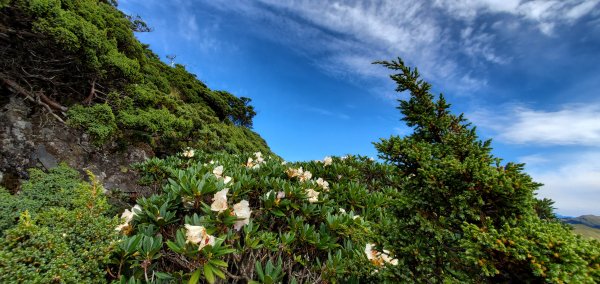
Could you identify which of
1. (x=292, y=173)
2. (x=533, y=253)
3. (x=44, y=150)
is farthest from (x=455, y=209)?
(x=44, y=150)

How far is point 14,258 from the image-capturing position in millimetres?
1790

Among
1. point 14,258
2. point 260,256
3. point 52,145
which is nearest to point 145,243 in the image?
point 14,258

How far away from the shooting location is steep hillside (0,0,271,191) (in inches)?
207

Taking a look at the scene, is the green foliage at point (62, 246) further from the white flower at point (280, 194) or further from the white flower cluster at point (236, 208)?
the white flower at point (280, 194)

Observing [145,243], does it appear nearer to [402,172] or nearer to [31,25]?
[402,172]

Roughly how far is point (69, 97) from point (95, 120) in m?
1.42

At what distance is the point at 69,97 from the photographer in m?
6.46

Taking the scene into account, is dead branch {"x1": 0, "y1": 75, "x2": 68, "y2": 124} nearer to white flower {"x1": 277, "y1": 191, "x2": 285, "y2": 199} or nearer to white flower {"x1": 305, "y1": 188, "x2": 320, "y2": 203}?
white flower {"x1": 277, "y1": 191, "x2": 285, "y2": 199}

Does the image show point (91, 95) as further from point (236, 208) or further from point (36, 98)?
point (236, 208)

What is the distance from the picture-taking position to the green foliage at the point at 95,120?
5.68 m

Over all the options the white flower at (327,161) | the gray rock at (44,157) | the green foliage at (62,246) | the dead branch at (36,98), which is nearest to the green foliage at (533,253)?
the green foliage at (62,246)

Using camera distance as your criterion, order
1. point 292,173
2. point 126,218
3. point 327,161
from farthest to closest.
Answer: point 327,161, point 292,173, point 126,218

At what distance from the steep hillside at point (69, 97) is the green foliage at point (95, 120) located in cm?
2

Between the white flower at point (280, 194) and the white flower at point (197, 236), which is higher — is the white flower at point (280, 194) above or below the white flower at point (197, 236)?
above
